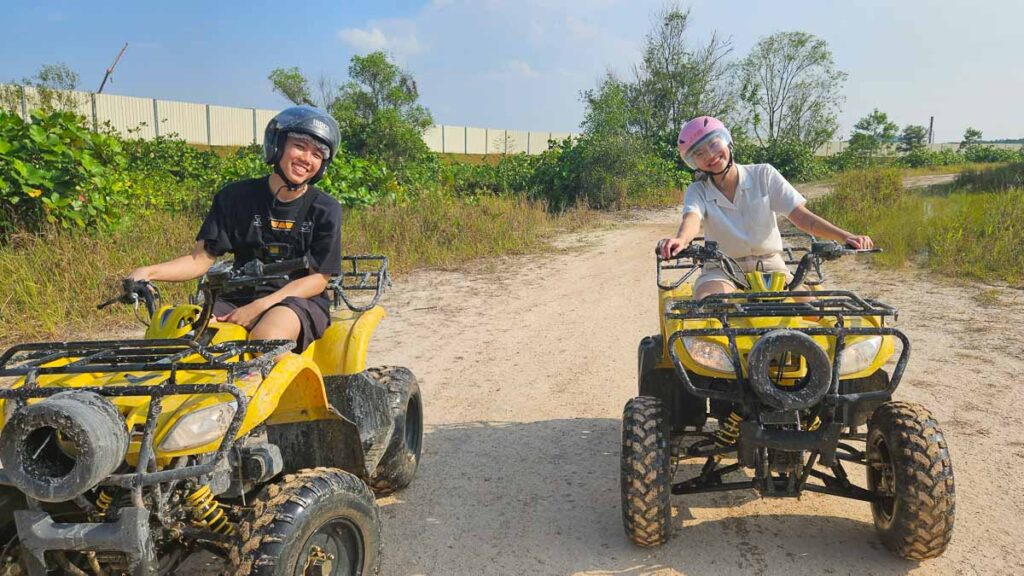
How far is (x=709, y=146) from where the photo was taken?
412 cm

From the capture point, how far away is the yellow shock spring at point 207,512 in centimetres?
232

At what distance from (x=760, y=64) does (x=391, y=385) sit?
135 ft

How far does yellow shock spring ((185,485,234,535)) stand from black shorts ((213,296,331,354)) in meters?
0.91

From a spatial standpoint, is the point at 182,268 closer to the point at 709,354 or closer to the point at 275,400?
the point at 275,400

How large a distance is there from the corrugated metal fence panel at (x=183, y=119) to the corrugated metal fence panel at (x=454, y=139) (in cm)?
1703

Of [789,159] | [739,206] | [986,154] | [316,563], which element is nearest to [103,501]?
[316,563]

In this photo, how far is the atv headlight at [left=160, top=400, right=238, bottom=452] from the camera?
2162 mm

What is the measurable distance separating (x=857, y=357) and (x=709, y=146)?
1.53 m

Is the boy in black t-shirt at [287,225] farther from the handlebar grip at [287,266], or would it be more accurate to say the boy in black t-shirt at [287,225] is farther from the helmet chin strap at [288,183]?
the handlebar grip at [287,266]

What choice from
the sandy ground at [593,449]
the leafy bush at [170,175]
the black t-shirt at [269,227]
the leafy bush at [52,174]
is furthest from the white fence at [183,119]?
the black t-shirt at [269,227]

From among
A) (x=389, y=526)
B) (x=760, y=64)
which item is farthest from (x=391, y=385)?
(x=760, y=64)

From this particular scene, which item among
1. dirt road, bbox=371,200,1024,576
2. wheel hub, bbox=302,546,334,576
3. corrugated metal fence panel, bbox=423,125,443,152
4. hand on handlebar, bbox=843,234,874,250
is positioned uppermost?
corrugated metal fence panel, bbox=423,125,443,152

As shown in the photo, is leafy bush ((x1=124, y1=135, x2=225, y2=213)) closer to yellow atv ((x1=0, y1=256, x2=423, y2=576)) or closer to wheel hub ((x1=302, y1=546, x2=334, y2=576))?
yellow atv ((x1=0, y1=256, x2=423, y2=576))

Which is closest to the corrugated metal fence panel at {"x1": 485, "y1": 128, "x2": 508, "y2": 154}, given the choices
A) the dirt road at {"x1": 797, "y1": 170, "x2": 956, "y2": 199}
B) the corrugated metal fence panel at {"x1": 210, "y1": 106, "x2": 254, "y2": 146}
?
the corrugated metal fence panel at {"x1": 210, "y1": 106, "x2": 254, "y2": 146}
